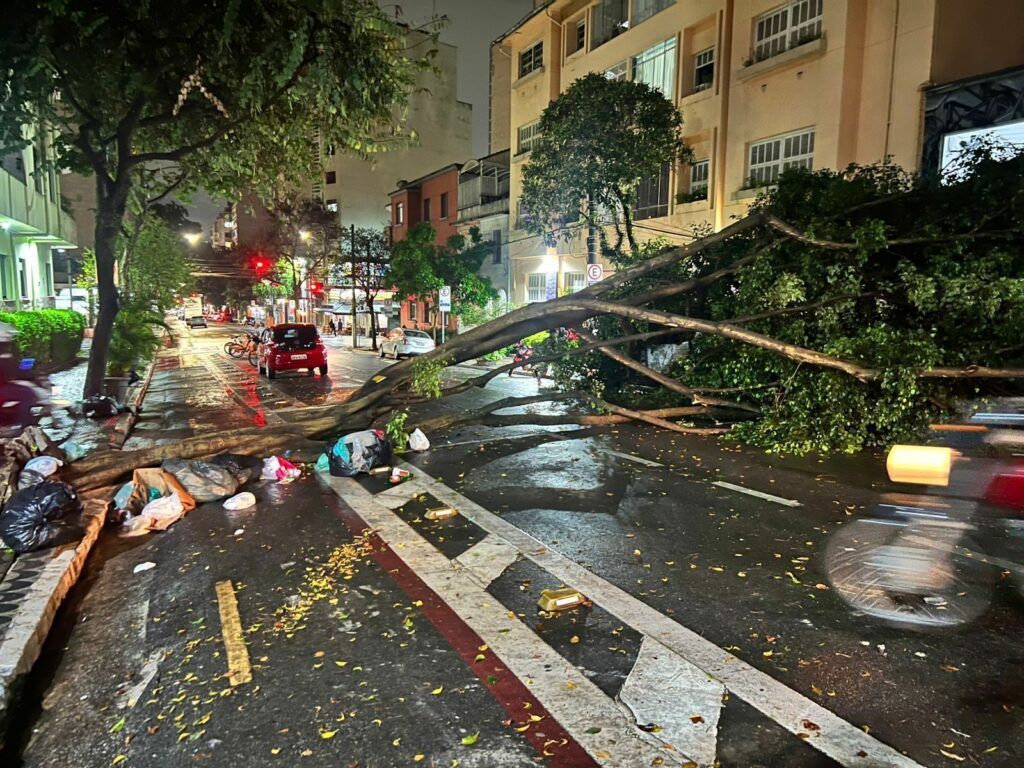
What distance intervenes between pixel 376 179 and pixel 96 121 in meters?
59.5

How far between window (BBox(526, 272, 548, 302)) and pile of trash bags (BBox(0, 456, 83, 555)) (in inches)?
987

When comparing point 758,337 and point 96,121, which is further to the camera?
point 96,121

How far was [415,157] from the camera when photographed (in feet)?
212

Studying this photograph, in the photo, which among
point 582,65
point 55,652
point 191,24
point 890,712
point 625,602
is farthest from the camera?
point 582,65

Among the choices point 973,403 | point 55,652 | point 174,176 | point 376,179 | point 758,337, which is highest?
point 376,179

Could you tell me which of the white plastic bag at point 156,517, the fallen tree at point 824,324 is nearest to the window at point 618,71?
the fallen tree at point 824,324

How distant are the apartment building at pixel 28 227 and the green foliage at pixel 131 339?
428cm

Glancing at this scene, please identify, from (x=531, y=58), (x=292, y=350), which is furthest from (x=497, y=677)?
Result: (x=531, y=58)

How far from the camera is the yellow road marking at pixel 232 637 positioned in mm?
3770

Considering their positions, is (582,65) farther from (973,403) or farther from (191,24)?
(973,403)

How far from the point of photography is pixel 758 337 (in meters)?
8.85

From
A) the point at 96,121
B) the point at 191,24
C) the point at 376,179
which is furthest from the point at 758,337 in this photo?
the point at 376,179

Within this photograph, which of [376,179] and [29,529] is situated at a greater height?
[376,179]

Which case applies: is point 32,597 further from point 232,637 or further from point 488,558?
point 488,558
